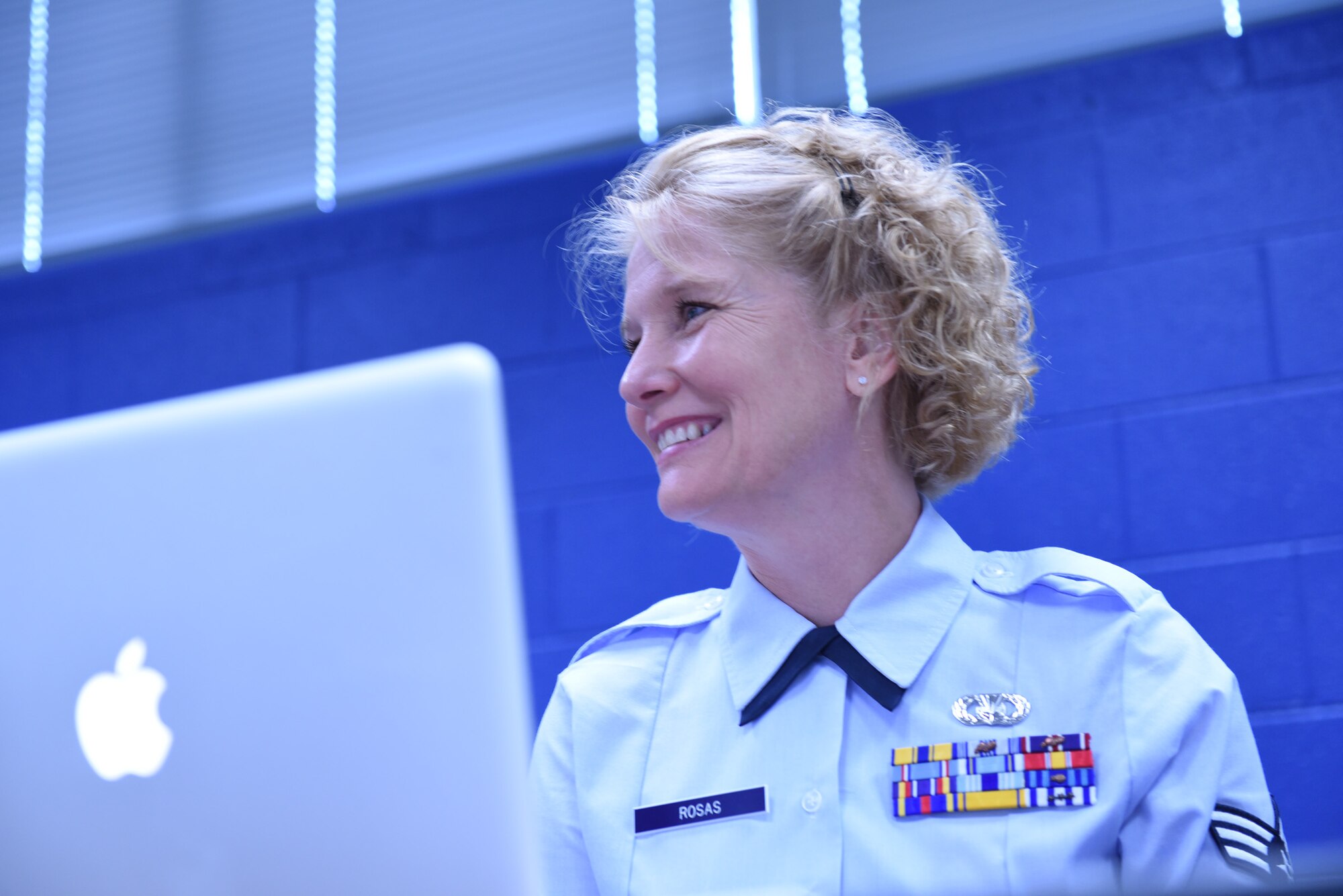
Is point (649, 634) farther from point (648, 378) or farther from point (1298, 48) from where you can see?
point (1298, 48)

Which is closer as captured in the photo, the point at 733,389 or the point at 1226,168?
the point at 733,389

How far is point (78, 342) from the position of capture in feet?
8.96

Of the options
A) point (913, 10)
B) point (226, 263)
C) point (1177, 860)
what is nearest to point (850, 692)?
point (1177, 860)

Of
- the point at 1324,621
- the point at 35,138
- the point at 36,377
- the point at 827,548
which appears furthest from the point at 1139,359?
the point at 35,138

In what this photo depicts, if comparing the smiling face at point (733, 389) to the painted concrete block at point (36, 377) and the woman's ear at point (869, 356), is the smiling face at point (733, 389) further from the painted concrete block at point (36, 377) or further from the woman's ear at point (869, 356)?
the painted concrete block at point (36, 377)

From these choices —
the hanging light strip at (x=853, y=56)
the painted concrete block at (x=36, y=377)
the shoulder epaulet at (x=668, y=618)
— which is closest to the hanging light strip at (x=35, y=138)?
the painted concrete block at (x=36, y=377)

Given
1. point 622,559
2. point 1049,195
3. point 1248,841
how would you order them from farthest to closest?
point 622,559
point 1049,195
point 1248,841

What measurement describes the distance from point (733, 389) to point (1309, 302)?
105cm

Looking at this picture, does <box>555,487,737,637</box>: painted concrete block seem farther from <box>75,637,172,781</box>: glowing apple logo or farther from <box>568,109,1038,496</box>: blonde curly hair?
<box>75,637,172,781</box>: glowing apple logo

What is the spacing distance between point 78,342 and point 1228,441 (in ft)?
7.20

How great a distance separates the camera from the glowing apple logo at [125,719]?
0.65 metres

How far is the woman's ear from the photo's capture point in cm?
142

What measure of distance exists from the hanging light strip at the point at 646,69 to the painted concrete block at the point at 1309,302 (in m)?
1.09

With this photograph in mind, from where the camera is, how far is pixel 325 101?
2715 mm
